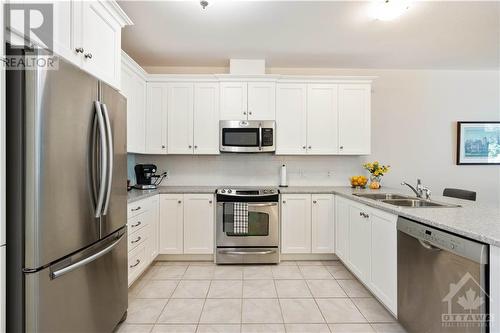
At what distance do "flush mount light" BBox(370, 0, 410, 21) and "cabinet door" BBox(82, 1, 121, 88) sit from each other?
222 cm

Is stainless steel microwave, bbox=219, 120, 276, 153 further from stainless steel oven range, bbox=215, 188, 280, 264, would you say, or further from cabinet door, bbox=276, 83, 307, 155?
stainless steel oven range, bbox=215, 188, 280, 264

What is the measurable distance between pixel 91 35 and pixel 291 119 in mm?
2412

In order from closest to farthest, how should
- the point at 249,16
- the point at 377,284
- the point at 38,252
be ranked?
the point at 38,252
the point at 377,284
the point at 249,16

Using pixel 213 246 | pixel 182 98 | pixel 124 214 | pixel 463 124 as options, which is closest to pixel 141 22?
pixel 182 98

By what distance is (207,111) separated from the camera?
339 centimetres

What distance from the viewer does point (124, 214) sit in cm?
190

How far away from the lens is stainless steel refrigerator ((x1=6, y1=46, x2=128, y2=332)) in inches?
43.0

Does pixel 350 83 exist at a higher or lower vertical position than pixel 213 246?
higher

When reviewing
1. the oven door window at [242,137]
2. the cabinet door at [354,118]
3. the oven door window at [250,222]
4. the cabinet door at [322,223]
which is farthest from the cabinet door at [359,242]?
the oven door window at [242,137]

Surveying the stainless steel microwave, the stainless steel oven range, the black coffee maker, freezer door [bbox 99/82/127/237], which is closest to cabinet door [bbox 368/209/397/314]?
the stainless steel oven range

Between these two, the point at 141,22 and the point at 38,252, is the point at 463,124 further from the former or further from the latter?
the point at 38,252

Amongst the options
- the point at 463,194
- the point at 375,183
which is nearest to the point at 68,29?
the point at 375,183

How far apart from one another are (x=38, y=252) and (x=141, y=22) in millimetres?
2328

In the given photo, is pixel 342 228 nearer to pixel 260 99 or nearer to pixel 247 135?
pixel 247 135
